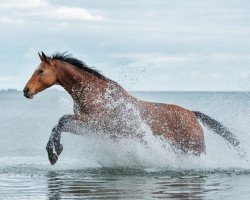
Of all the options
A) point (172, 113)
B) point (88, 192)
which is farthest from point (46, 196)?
point (172, 113)

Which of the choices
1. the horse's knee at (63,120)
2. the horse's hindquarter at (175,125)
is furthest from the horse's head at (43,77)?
the horse's hindquarter at (175,125)

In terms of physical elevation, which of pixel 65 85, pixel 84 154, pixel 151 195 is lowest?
pixel 151 195

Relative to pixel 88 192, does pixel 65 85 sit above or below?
above

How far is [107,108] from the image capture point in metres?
16.0

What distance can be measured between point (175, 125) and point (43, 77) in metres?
2.95

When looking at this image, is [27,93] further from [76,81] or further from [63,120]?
[76,81]

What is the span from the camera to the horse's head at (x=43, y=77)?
1593cm

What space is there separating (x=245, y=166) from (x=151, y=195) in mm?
4878

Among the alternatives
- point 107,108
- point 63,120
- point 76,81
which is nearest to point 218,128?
point 107,108

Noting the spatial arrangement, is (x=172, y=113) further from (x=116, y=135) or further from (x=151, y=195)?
(x=151, y=195)

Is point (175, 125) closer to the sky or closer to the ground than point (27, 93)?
closer to the ground

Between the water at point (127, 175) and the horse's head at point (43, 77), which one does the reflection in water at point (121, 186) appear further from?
the horse's head at point (43, 77)

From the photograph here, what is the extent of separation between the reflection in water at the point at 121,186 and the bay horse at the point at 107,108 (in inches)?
43.1

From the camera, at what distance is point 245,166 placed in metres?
16.8
